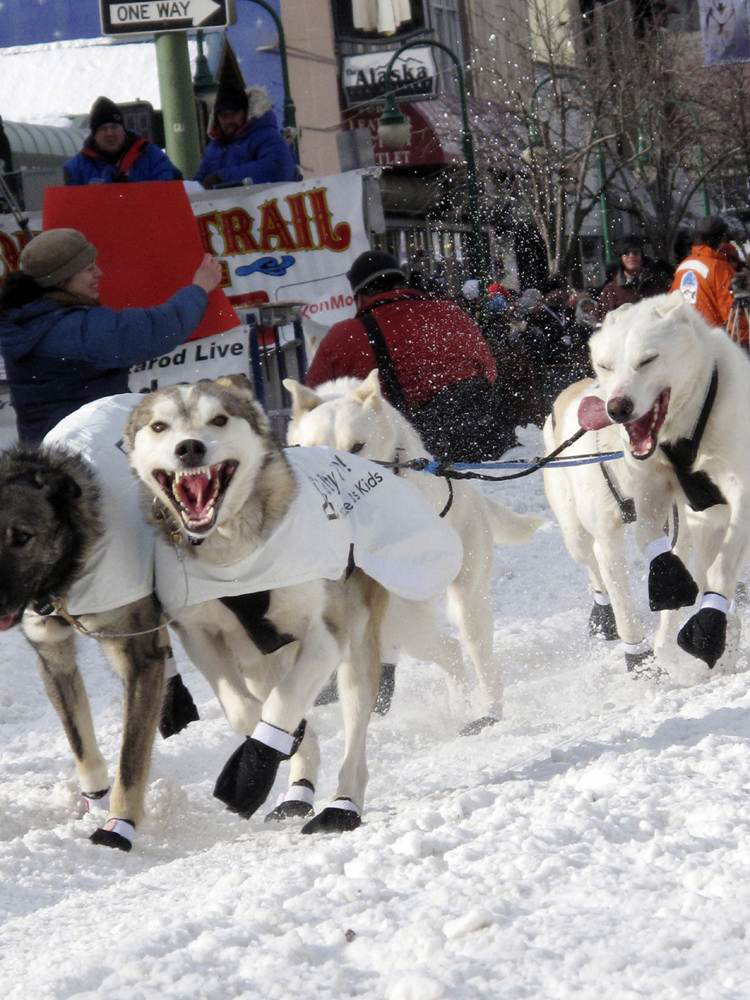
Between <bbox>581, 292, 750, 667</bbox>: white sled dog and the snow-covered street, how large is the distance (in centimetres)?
35

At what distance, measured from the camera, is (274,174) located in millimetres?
8742

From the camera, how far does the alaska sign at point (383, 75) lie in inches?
938

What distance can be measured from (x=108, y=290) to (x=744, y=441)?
3183 mm

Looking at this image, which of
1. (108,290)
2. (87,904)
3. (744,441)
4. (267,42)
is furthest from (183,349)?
(267,42)

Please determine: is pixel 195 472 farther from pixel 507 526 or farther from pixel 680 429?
pixel 507 526

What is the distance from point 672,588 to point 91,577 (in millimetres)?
2024

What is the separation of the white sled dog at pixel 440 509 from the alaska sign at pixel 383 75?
18273 millimetres

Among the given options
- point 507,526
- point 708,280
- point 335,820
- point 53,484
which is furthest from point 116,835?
point 708,280

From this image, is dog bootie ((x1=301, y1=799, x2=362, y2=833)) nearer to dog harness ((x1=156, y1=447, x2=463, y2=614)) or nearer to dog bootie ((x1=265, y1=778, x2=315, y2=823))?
dog bootie ((x1=265, y1=778, x2=315, y2=823))

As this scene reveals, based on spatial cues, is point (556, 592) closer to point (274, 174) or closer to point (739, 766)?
point (274, 174)

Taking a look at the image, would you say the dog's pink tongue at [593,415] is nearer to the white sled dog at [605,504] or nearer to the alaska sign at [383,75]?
the white sled dog at [605,504]

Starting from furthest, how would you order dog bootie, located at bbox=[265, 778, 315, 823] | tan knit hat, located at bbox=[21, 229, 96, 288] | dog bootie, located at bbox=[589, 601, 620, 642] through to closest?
dog bootie, located at bbox=[589, 601, 620, 642] → tan knit hat, located at bbox=[21, 229, 96, 288] → dog bootie, located at bbox=[265, 778, 315, 823]

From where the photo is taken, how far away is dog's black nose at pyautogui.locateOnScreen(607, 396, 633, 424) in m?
4.96

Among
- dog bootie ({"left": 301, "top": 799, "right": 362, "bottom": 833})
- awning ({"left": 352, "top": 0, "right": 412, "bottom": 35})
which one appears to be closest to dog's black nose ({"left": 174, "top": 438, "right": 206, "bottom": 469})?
dog bootie ({"left": 301, "top": 799, "right": 362, "bottom": 833})
